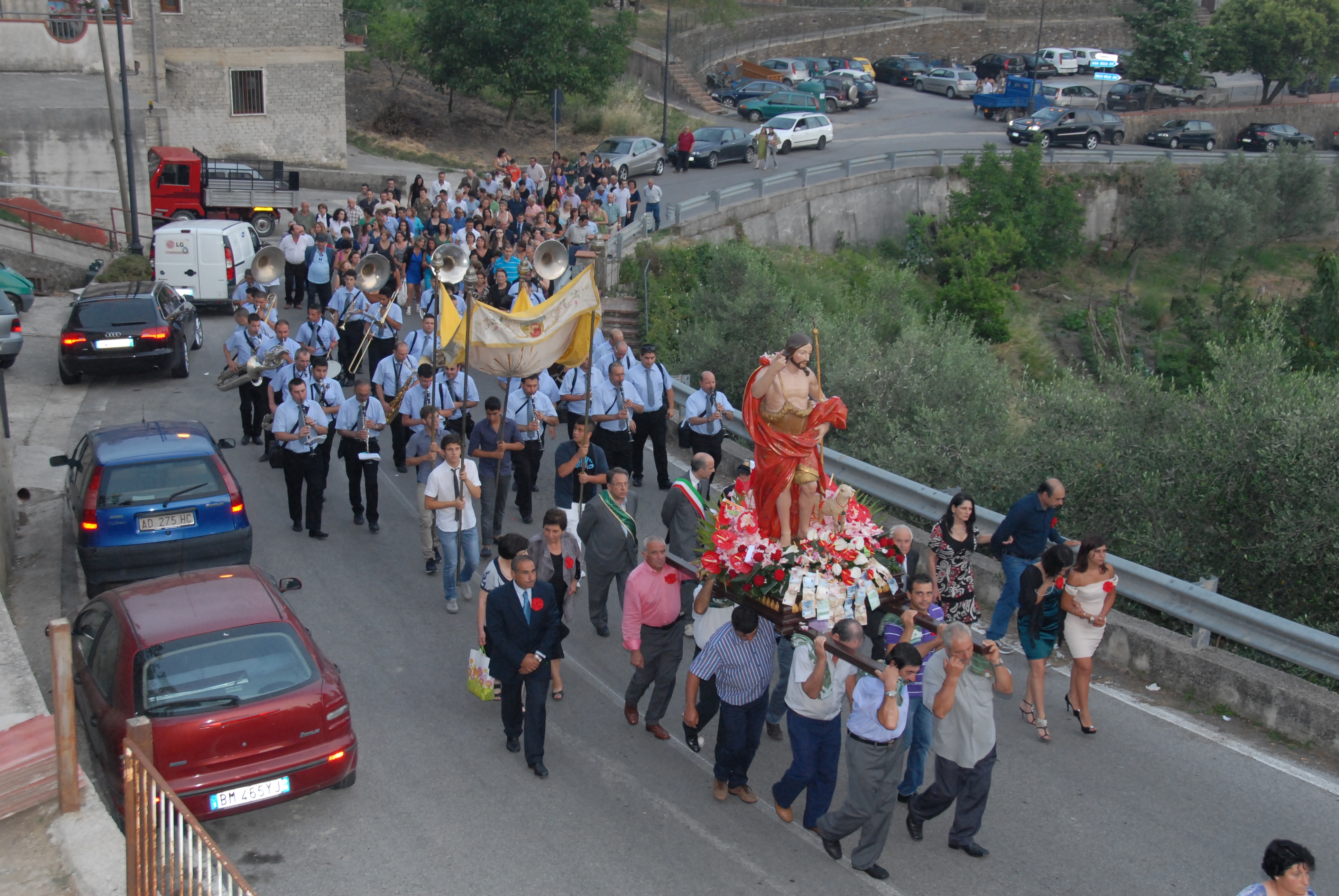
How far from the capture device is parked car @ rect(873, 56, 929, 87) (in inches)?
2392

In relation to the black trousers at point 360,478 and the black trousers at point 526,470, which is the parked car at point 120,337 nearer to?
the black trousers at point 360,478

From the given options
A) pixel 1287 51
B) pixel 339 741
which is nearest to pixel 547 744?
pixel 339 741

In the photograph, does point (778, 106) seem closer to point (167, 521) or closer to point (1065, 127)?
point (1065, 127)

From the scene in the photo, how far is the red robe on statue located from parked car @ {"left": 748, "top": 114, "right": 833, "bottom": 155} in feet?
111

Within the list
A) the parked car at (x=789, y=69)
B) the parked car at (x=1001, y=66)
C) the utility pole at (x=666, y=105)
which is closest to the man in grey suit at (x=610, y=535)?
the utility pole at (x=666, y=105)

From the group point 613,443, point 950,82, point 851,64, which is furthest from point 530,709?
point 950,82

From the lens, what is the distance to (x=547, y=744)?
8.67m

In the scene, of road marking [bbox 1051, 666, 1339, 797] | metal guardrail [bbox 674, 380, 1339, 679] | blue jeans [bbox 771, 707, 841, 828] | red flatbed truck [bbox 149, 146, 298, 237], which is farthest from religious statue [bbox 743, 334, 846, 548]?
red flatbed truck [bbox 149, 146, 298, 237]

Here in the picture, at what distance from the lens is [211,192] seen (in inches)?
1141

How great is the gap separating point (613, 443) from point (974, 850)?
6.79 m

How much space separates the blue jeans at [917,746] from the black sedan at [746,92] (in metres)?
44.6

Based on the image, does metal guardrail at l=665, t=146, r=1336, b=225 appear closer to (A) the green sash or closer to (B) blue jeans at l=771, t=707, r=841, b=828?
(A) the green sash

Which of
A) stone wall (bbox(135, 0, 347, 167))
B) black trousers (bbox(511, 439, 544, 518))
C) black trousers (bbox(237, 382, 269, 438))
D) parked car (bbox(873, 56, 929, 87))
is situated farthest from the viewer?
parked car (bbox(873, 56, 929, 87))

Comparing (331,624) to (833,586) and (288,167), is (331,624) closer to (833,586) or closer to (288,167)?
(833,586)
